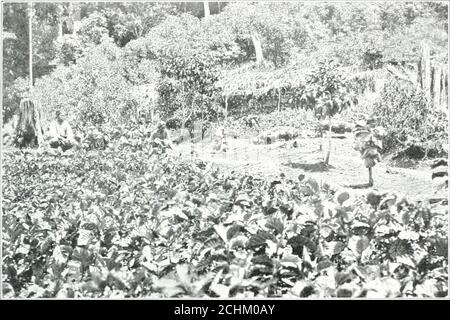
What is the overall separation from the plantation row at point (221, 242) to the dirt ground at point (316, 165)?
0.15 meters

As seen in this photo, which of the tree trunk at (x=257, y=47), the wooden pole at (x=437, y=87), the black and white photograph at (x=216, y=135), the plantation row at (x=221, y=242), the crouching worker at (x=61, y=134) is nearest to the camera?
the plantation row at (x=221, y=242)

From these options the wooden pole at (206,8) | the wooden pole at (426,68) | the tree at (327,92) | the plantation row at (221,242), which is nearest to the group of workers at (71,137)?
the plantation row at (221,242)

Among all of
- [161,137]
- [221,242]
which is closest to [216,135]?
[161,137]

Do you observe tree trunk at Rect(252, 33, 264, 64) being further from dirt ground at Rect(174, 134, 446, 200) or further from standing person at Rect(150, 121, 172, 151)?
standing person at Rect(150, 121, 172, 151)

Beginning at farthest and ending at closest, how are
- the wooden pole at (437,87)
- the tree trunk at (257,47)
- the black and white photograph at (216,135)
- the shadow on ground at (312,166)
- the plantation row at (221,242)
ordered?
the tree trunk at (257,47)
the shadow on ground at (312,166)
the wooden pole at (437,87)
the black and white photograph at (216,135)
the plantation row at (221,242)

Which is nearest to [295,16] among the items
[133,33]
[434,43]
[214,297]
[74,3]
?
[434,43]

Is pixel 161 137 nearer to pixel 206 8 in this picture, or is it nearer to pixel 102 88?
pixel 102 88

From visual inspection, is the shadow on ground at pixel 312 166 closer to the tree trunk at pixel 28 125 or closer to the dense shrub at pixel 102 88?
the dense shrub at pixel 102 88

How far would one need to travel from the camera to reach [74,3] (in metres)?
3.28

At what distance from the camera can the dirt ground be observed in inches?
124

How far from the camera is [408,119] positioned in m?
3.30

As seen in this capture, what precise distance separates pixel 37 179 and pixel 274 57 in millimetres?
2035

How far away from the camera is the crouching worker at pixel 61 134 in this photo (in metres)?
3.46

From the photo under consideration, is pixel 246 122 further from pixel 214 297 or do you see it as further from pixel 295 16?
pixel 214 297
